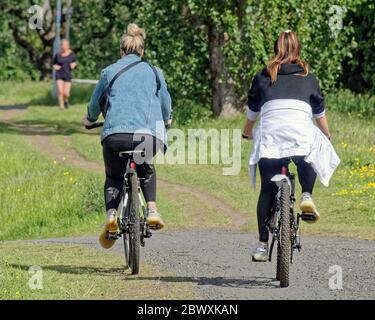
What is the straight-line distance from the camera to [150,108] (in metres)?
10.4

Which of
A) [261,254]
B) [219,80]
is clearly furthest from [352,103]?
[261,254]

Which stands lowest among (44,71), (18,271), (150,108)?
(44,71)

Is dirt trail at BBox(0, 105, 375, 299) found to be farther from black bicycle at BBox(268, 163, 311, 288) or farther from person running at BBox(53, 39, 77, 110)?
person running at BBox(53, 39, 77, 110)

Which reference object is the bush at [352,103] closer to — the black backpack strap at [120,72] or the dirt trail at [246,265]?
the dirt trail at [246,265]

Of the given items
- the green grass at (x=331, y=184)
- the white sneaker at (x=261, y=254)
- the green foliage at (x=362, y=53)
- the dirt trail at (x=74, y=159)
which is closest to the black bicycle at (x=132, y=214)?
the white sneaker at (x=261, y=254)

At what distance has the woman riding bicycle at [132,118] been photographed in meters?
10.2

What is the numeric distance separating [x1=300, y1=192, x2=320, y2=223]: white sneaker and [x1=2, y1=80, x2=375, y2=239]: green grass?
12.7 feet

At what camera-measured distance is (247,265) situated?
11250 mm

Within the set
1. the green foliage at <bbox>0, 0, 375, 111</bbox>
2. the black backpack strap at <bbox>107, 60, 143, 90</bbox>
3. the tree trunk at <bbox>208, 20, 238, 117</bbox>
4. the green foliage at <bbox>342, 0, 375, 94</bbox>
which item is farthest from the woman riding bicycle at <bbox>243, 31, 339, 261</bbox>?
the green foliage at <bbox>342, 0, 375, 94</bbox>

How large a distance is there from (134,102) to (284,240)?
71.3 inches

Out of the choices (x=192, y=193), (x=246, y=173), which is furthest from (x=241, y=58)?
(x=192, y=193)

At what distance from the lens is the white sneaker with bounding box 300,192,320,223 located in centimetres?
1004
